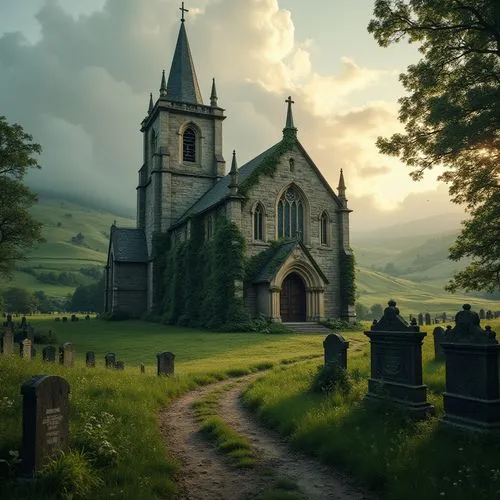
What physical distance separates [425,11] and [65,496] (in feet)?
46.9

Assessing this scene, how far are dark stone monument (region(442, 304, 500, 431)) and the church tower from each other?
3628 cm

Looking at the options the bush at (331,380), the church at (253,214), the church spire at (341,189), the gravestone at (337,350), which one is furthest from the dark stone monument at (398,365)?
the church spire at (341,189)

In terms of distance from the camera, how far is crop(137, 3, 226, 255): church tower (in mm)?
42469

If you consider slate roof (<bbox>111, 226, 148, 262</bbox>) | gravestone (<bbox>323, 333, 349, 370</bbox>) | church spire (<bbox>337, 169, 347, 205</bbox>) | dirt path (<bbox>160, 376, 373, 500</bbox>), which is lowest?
dirt path (<bbox>160, 376, 373, 500</bbox>)

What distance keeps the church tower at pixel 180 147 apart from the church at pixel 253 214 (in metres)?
0.09

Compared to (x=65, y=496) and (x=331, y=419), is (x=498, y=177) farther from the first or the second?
(x=65, y=496)

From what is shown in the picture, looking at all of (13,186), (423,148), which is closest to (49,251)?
(13,186)

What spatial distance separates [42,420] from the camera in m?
6.04

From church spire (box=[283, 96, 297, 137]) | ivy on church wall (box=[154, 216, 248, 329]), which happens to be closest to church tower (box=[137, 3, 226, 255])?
ivy on church wall (box=[154, 216, 248, 329])

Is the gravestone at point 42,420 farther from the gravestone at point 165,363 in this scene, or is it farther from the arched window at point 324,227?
the arched window at point 324,227

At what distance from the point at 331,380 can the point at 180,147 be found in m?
36.4

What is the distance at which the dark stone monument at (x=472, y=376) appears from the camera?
7254 mm

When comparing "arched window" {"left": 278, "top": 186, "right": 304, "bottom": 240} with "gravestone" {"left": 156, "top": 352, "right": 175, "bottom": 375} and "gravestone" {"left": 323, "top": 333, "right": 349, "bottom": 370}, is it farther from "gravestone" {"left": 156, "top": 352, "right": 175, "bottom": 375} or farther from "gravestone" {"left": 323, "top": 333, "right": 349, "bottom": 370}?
"gravestone" {"left": 323, "top": 333, "right": 349, "bottom": 370}

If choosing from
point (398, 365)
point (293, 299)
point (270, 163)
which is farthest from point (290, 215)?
point (398, 365)
